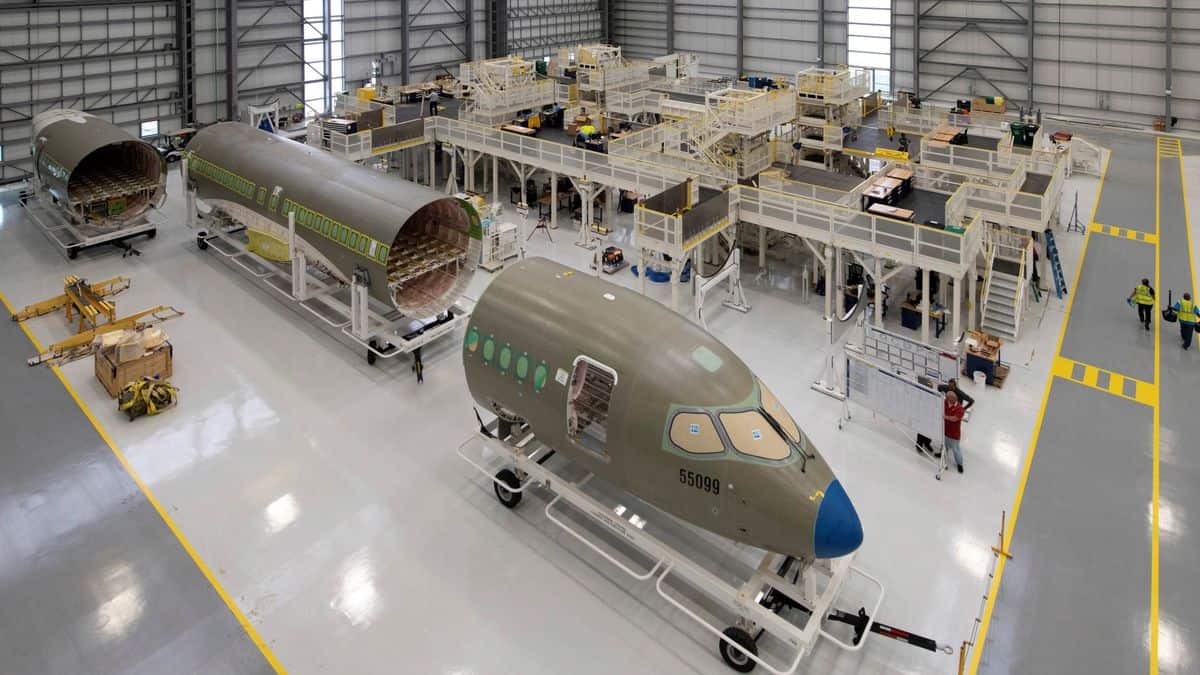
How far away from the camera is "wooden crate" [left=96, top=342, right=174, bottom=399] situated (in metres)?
15.2

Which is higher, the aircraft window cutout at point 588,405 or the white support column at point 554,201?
the white support column at point 554,201

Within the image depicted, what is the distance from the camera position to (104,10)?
30688 mm

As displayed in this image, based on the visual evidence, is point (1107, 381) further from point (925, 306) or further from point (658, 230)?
point (658, 230)

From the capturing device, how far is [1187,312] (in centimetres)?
1733

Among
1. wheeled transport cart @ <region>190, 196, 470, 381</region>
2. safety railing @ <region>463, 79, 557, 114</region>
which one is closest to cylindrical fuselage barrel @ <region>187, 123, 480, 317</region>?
wheeled transport cart @ <region>190, 196, 470, 381</region>

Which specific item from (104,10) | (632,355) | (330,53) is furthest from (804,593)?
(330,53)

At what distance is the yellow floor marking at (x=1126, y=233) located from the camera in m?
24.1

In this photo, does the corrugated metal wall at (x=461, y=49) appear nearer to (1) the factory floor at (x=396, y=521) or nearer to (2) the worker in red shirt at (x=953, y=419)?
(1) the factory floor at (x=396, y=521)

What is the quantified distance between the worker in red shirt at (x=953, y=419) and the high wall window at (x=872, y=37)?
36900mm

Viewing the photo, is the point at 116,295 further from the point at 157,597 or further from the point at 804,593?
the point at 804,593

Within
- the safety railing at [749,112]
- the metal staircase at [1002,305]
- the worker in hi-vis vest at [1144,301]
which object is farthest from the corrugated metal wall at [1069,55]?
the metal staircase at [1002,305]

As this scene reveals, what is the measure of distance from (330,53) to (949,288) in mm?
33985

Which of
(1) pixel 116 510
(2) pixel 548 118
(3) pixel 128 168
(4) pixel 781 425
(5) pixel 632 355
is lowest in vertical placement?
(1) pixel 116 510

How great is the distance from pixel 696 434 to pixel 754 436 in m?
0.72
